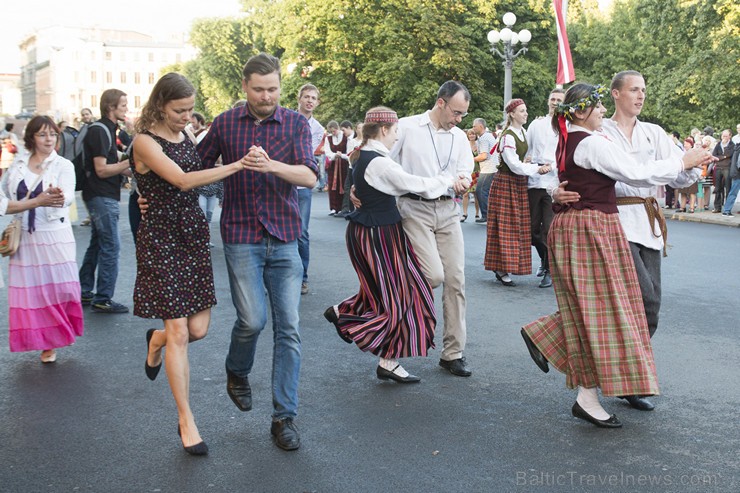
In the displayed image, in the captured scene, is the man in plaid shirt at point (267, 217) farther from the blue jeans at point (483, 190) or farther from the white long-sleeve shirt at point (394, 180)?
the blue jeans at point (483, 190)

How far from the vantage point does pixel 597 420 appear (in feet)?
15.9

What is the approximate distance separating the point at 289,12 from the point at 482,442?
40941mm

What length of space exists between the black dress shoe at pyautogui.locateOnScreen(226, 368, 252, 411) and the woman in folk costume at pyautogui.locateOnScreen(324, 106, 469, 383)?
43.4 inches

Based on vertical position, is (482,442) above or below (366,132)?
below

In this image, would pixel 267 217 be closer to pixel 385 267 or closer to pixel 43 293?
pixel 385 267

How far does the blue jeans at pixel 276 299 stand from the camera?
4621 millimetres

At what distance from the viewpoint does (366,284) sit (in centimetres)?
593

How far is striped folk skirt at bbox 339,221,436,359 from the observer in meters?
5.81

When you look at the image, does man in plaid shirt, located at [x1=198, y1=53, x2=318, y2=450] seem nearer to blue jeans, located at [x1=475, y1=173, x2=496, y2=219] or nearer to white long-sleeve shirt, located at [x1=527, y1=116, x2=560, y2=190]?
white long-sleeve shirt, located at [x1=527, y1=116, x2=560, y2=190]

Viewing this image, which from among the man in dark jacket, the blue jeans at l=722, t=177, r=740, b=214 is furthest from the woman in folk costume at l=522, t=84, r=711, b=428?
the man in dark jacket

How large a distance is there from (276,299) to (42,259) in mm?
2769

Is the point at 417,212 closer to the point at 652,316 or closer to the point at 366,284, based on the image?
the point at 366,284

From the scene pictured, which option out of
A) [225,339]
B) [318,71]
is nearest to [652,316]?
[225,339]

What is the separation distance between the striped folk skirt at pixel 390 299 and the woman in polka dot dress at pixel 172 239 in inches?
60.3
